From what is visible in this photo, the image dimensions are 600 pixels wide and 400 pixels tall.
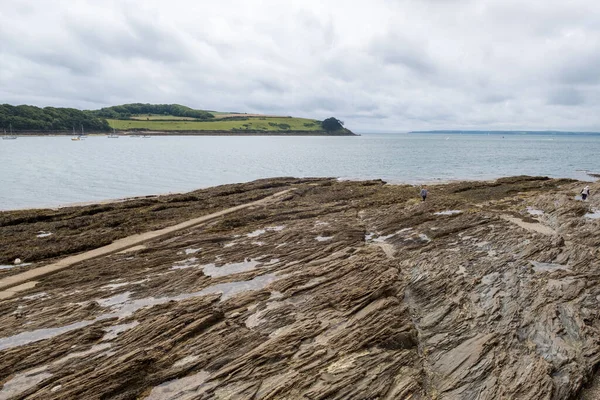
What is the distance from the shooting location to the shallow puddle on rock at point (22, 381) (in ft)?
34.8

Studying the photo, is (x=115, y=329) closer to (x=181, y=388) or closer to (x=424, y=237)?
(x=181, y=388)

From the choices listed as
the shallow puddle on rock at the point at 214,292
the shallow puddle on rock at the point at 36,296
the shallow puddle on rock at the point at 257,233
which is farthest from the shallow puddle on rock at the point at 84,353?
the shallow puddle on rock at the point at 257,233

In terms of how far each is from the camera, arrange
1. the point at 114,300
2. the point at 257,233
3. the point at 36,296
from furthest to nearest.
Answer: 1. the point at 257,233
2. the point at 36,296
3. the point at 114,300

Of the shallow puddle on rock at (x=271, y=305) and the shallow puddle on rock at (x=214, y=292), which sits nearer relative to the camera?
the shallow puddle on rock at (x=271, y=305)

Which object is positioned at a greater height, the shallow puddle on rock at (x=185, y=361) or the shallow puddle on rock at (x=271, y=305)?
the shallow puddle on rock at (x=271, y=305)

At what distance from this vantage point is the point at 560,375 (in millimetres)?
12219

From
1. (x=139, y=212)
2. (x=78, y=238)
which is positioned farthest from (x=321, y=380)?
(x=139, y=212)

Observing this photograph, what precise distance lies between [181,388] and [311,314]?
18.8ft

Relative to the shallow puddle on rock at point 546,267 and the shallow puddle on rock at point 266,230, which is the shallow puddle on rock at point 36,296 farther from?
the shallow puddle on rock at point 546,267

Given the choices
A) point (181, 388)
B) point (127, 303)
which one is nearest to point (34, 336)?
point (127, 303)

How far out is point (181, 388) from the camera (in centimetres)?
1112

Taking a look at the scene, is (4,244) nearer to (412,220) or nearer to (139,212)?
(139,212)

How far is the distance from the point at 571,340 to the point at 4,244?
34.1 m

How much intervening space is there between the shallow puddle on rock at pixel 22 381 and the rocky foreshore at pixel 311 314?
52 millimetres
